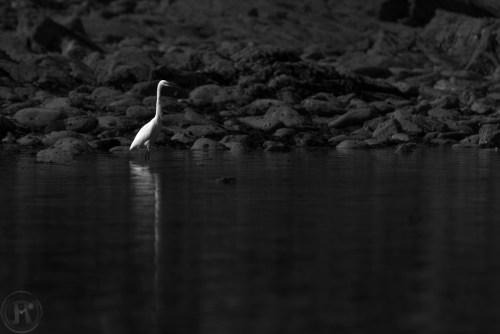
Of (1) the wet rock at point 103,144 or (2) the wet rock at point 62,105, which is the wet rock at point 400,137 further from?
(2) the wet rock at point 62,105

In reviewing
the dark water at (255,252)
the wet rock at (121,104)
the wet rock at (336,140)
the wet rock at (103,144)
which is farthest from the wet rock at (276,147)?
the dark water at (255,252)

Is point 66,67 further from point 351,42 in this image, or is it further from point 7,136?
point 351,42

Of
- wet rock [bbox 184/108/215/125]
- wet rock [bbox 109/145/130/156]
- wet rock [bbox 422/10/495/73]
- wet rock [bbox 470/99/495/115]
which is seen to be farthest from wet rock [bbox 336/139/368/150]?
wet rock [bbox 422/10/495/73]

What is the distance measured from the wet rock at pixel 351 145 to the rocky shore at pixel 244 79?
6 centimetres

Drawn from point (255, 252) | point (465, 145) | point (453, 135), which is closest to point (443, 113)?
point (453, 135)

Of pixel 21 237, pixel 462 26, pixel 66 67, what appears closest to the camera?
pixel 21 237

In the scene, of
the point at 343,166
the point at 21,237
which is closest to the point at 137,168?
the point at 343,166

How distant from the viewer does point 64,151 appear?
2692 cm

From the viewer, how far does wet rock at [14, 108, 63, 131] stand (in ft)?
109

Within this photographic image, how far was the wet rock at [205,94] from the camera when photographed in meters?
38.7

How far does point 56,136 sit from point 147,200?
46.4 ft

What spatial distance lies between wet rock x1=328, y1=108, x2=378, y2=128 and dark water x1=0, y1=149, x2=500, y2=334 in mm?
13084

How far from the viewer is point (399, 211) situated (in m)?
15.8

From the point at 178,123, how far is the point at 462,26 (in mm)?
33616
